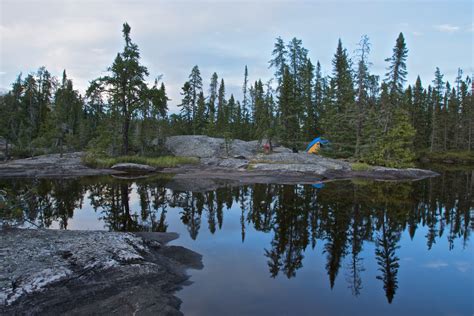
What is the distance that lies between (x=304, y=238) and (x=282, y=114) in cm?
3076

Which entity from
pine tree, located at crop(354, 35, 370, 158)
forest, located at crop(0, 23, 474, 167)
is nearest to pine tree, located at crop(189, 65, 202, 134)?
forest, located at crop(0, 23, 474, 167)

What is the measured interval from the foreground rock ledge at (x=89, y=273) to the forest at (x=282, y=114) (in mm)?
30635

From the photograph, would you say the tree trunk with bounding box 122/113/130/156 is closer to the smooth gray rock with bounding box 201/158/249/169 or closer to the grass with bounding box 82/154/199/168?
the grass with bounding box 82/154/199/168

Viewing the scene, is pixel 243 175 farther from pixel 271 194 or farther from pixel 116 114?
pixel 116 114

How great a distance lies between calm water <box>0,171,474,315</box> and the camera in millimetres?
8273

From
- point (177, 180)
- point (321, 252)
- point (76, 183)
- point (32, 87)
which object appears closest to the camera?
point (321, 252)

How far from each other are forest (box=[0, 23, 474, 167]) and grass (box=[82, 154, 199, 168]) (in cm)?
217

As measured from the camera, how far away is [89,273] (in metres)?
8.35

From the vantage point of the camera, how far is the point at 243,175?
31.2 m

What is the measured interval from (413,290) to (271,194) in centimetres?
1405

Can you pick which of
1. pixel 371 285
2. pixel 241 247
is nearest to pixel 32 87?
pixel 241 247

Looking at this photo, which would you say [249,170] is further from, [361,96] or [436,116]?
[436,116]

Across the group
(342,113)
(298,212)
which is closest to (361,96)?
(342,113)

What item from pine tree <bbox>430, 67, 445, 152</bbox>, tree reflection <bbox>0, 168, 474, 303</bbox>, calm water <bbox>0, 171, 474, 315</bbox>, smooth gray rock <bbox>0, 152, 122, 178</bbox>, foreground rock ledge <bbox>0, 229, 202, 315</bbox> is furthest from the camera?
pine tree <bbox>430, 67, 445, 152</bbox>
